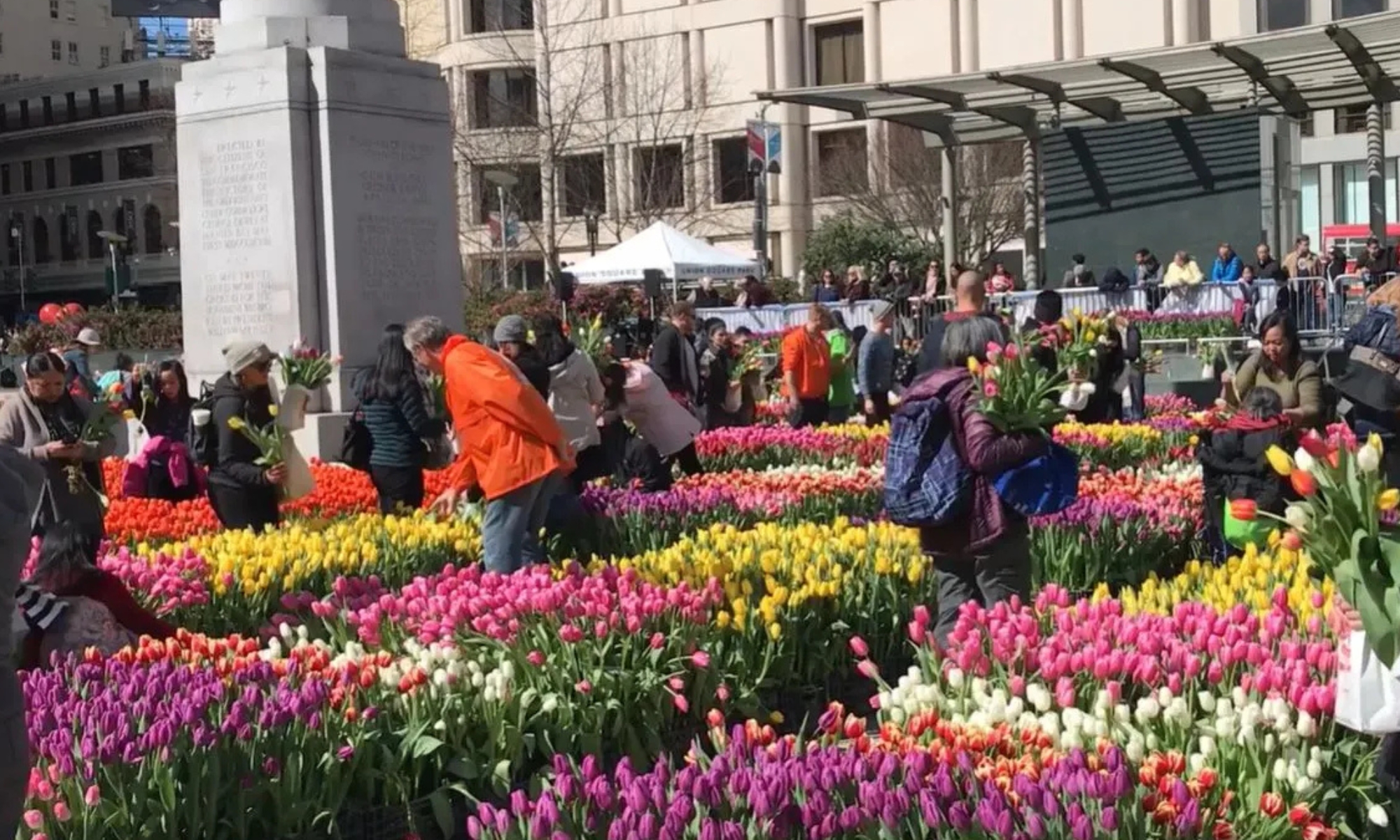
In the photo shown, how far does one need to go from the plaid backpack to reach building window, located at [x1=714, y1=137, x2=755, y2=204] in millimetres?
52685

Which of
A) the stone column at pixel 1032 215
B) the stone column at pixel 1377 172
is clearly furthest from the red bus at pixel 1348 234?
the stone column at pixel 1377 172

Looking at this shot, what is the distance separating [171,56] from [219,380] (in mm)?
93762

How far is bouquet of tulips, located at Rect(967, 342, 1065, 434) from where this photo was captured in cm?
778

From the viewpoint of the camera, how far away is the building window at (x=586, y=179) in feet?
192

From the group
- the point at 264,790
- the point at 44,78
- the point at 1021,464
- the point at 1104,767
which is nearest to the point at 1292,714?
the point at 1104,767

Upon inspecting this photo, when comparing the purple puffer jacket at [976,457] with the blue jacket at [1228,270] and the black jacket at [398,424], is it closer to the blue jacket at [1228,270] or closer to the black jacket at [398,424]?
the black jacket at [398,424]

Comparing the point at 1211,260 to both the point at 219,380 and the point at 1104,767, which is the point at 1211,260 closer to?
the point at 219,380

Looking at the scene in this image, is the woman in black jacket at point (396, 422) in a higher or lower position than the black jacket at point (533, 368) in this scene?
lower

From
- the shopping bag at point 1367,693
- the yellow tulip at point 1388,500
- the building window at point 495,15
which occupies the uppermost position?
the building window at point 495,15

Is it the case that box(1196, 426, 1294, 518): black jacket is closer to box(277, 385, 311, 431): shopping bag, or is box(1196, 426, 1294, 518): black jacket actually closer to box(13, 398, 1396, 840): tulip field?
box(13, 398, 1396, 840): tulip field

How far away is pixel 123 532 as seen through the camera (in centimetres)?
1190

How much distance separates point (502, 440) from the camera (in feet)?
30.7

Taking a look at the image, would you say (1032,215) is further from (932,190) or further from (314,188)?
(314,188)

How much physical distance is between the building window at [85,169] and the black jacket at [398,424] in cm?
8779
